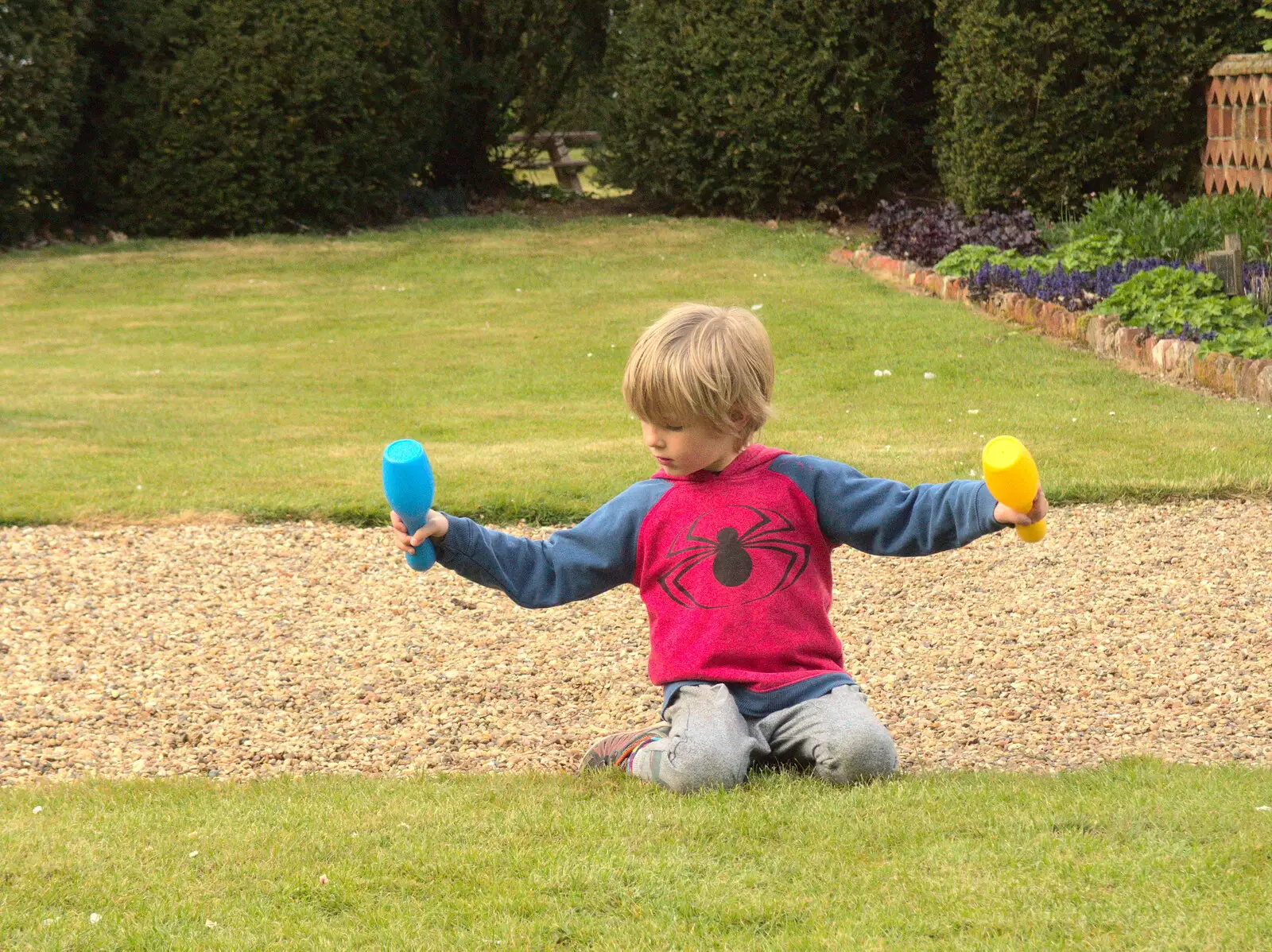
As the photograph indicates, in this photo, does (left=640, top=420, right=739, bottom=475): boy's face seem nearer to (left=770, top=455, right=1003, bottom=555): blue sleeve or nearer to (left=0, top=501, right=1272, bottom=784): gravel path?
(left=770, top=455, right=1003, bottom=555): blue sleeve

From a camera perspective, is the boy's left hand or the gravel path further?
the gravel path

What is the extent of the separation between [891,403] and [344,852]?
17.6 feet

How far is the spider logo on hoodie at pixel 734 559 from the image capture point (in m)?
3.21

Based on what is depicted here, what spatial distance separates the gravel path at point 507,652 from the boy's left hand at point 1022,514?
2.95 feet

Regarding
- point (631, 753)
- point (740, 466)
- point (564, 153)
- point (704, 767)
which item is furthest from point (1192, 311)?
point (564, 153)

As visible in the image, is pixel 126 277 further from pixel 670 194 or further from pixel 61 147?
pixel 670 194

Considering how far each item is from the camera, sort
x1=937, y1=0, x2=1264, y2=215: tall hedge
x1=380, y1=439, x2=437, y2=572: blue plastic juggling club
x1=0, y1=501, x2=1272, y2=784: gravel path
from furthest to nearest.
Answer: x1=937, y1=0, x2=1264, y2=215: tall hedge
x1=0, y1=501, x2=1272, y2=784: gravel path
x1=380, y1=439, x2=437, y2=572: blue plastic juggling club

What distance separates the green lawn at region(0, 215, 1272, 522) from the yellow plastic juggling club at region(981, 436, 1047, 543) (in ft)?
10.6

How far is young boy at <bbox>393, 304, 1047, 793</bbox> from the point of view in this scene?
3105 mm

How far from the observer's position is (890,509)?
10.3 ft

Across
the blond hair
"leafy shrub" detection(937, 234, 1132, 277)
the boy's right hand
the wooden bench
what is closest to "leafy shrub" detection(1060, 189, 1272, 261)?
"leafy shrub" detection(937, 234, 1132, 277)

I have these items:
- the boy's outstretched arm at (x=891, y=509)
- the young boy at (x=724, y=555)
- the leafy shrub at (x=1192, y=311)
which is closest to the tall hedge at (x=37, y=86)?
the leafy shrub at (x=1192, y=311)

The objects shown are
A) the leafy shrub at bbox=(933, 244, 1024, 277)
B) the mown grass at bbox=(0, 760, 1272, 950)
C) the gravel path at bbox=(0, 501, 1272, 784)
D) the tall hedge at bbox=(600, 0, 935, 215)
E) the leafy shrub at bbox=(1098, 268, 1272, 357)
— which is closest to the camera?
the mown grass at bbox=(0, 760, 1272, 950)

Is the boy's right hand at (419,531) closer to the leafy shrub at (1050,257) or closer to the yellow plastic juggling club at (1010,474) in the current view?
the yellow plastic juggling club at (1010,474)
